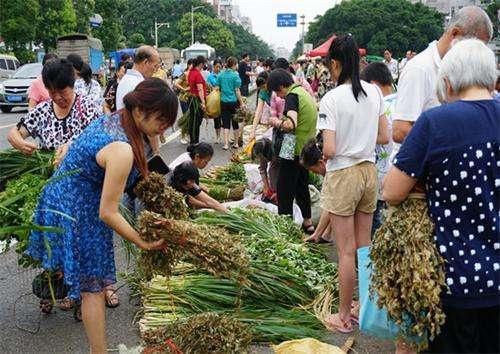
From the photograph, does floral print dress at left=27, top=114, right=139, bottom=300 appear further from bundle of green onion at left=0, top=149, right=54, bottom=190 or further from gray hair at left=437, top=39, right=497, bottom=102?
gray hair at left=437, top=39, right=497, bottom=102

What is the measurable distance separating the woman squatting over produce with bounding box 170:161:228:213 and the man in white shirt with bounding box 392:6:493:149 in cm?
199

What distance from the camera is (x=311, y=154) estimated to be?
16.4ft

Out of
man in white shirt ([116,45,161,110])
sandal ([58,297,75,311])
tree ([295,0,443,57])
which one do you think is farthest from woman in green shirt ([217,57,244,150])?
tree ([295,0,443,57])

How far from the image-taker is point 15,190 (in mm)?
4066

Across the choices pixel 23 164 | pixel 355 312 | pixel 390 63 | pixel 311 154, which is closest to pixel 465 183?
pixel 355 312

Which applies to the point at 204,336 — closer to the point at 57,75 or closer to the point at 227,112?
the point at 57,75

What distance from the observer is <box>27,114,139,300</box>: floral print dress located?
317cm

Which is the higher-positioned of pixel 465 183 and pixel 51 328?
pixel 465 183

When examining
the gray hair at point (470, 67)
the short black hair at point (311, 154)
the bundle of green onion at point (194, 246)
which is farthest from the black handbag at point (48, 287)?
the gray hair at point (470, 67)

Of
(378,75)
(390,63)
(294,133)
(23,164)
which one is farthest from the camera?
(390,63)

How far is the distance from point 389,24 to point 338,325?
62712mm

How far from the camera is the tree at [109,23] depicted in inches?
2046

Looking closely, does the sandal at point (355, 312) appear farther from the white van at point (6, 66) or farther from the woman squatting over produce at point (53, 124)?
the white van at point (6, 66)

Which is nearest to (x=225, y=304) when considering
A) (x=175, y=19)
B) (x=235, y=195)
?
(x=235, y=195)
